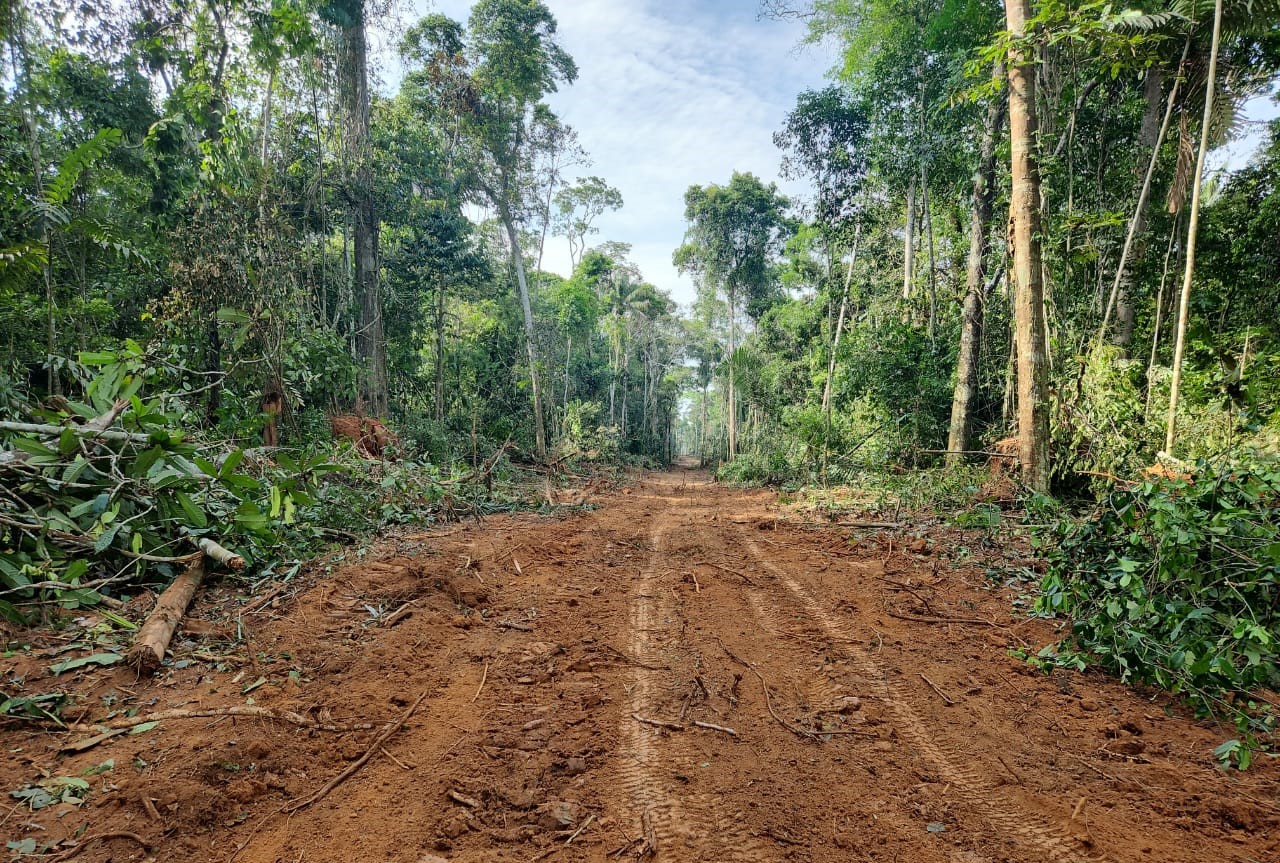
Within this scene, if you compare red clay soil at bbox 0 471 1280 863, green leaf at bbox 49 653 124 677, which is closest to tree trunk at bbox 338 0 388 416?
red clay soil at bbox 0 471 1280 863

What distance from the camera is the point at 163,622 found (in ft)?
9.86

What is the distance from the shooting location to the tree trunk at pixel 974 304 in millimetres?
9148

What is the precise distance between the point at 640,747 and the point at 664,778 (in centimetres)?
23

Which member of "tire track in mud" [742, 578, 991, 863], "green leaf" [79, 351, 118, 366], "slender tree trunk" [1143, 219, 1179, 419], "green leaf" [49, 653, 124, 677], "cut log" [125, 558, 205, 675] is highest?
"slender tree trunk" [1143, 219, 1179, 419]

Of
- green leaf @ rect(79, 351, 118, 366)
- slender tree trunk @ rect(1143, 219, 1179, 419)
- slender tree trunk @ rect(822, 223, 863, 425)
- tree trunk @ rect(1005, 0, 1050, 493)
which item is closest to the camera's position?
green leaf @ rect(79, 351, 118, 366)

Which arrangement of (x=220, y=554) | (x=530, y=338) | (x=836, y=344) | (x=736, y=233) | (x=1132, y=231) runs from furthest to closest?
(x=736, y=233) < (x=530, y=338) < (x=836, y=344) < (x=1132, y=231) < (x=220, y=554)

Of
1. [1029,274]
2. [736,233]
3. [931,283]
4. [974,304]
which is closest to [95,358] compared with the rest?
[1029,274]

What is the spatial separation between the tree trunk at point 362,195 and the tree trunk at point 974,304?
1135 cm

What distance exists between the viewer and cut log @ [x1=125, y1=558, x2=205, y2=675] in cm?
270

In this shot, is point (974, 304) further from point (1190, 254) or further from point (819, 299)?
point (819, 299)

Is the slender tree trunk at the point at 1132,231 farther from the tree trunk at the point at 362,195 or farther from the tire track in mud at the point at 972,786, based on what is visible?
the tree trunk at the point at 362,195

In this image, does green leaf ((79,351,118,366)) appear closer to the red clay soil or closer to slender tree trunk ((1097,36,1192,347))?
the red clay soil

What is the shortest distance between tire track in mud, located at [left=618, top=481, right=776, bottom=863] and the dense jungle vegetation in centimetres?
249

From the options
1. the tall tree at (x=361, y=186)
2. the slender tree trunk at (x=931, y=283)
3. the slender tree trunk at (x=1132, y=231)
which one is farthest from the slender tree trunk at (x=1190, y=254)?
the tall tree at (x=361, y=186)
